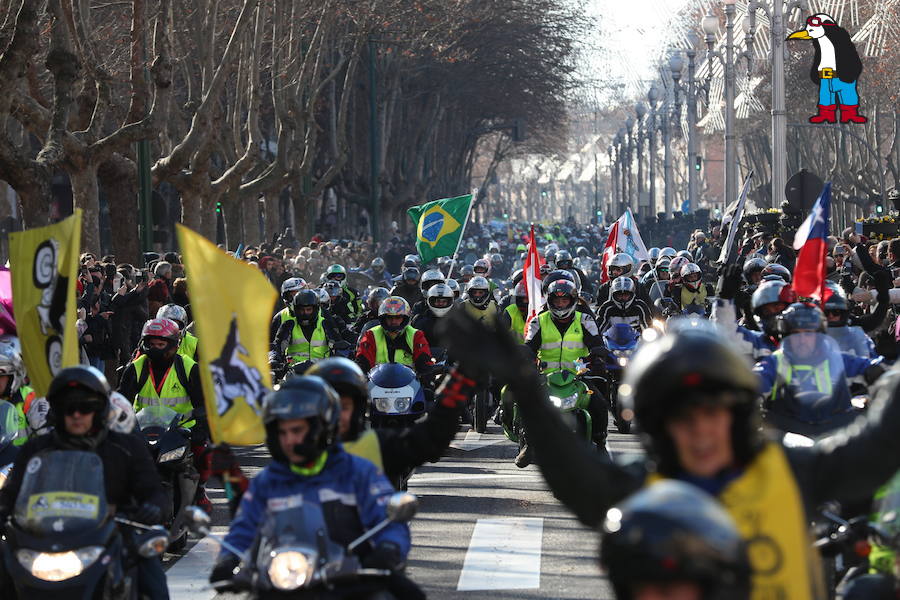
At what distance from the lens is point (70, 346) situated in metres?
7.87

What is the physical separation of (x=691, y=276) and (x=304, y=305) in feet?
16.7

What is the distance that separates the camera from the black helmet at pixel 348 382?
720 cm

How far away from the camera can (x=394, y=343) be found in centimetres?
1457

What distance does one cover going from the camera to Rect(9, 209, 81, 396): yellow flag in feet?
26.4

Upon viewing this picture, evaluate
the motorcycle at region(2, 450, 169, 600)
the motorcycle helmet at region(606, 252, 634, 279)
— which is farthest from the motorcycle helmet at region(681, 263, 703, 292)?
the motorcycle at region(2, 450, 169, 600)

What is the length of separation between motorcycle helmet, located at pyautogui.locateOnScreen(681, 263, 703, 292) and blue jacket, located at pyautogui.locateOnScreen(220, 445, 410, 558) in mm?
13987

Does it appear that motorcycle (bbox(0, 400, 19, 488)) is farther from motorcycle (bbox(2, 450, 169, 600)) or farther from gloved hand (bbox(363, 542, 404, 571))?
gloved hand (bbox(363, 542, 404, 571))

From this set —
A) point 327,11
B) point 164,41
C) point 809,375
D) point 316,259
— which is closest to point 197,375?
point 809,375

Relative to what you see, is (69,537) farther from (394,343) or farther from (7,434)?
(394,343)

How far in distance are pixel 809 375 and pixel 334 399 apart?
3.13 m

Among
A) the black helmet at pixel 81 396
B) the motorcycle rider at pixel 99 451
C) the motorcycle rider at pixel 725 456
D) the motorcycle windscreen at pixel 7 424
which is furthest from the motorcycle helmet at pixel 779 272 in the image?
the motorcycle rider at pixel 725 456

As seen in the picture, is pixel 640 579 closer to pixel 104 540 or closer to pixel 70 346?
pixel 104 540

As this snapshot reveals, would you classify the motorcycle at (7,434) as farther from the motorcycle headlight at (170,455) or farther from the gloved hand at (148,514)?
the motorcycle headlight at (170,455)

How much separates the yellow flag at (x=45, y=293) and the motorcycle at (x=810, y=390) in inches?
126
